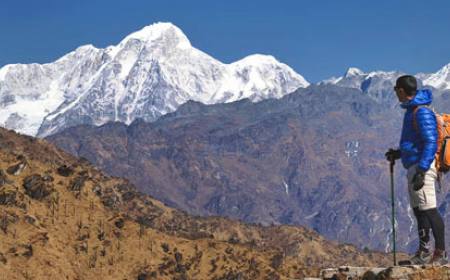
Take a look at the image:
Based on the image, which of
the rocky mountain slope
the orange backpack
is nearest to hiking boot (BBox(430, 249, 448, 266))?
the orange backpack

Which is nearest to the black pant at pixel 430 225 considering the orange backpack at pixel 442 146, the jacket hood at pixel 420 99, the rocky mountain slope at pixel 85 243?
the orange backpack at pixel 442 146

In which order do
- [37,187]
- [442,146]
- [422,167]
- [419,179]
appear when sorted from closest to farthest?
[422,167] → [419,179] → [442,146] → [37,187]

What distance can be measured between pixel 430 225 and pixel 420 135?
6.85 feet

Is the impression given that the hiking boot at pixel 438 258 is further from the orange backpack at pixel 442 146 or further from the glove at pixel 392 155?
the glove at pixel 392 155

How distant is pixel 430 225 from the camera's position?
20.7m

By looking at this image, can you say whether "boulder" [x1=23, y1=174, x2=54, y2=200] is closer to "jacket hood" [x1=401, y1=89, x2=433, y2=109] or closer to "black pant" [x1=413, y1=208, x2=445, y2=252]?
"jacket hood" [x1=401, y1=89, x2=433, y2=109]

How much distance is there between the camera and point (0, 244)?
445 feet

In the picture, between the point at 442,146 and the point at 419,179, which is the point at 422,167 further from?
the point at 442,146

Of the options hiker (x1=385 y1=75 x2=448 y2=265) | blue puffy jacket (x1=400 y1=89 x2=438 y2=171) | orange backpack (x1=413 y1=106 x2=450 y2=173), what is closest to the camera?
blue puffy jacket (x1=400 y1=89 x2=438 y2=171)

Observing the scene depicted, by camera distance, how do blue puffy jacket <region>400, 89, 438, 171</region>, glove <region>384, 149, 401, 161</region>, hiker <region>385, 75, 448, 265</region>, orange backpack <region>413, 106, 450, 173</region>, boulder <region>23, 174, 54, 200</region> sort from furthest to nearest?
boulder <region>23, 174, 54, 200</region> → glove <region>384, 149, 401, 161</region> → orange backpack <region>413, 106, 450, 173</region> → hiker <region>385, 75, 448, 265</region> → blue puffy jacket <region>400, 89, 438, 171</region>

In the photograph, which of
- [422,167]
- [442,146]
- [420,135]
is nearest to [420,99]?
[420,135]

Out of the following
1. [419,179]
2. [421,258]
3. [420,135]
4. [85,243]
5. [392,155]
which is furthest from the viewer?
[85,243]

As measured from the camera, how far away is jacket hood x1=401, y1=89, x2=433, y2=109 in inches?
826

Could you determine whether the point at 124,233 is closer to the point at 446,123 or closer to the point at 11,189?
the point at 11,189
